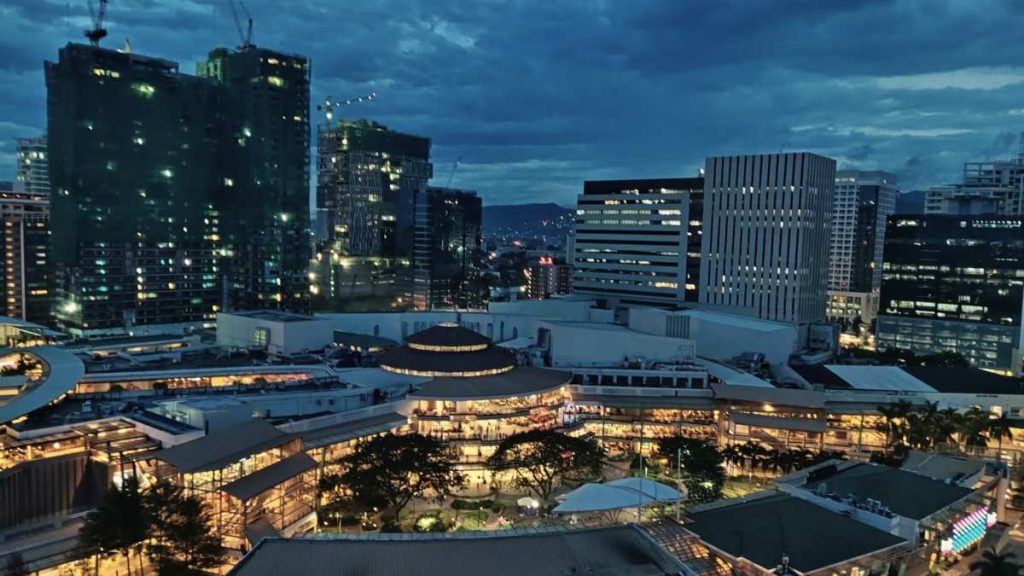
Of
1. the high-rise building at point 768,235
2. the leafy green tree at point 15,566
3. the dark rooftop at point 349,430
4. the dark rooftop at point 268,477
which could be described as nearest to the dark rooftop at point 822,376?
the high-rise building at point 768,235

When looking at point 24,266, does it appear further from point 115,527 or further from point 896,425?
point 896,425

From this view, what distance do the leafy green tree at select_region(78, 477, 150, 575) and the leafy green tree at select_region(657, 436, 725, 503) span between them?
1223 inches

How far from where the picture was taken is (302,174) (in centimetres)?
13512

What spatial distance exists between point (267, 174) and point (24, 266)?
1881 inches

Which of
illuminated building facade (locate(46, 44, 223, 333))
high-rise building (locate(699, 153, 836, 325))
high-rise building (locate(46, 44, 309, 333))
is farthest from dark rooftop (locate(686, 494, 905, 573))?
high-rise building (locate(46, 44, 309, 333))

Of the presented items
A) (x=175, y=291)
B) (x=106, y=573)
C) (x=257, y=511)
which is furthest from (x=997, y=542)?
(x=175, y=291)

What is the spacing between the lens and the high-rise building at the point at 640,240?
346ft

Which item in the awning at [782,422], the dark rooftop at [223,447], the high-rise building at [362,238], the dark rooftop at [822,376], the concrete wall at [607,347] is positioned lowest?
the awning at [782,422]

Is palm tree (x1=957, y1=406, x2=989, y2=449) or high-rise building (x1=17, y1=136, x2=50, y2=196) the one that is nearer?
palm tree (x1=957, y1=406, x2=989, y2=449)

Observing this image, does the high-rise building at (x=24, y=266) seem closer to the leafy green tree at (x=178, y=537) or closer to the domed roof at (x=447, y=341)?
the domed roof at (x=447, y=341)

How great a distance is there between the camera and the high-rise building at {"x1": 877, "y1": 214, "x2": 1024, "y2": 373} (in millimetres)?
91375

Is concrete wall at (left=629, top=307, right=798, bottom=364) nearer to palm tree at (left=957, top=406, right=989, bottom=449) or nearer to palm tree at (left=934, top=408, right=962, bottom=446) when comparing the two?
palm tree at (left=934, top=408, right=962, bottom=446)

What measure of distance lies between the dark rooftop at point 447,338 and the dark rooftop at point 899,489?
35215mm

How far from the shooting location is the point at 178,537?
2980 cm
